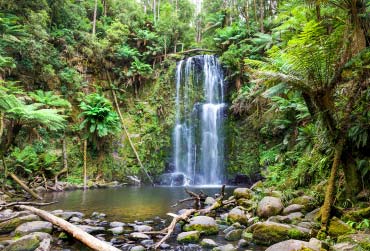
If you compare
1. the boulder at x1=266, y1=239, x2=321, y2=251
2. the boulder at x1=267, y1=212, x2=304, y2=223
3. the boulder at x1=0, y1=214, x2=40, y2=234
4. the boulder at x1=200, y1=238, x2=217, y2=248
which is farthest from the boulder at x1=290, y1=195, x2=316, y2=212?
the boulder at x1=0, y1=214, x2=40, y2=234

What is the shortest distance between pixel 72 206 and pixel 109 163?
7.56 meters

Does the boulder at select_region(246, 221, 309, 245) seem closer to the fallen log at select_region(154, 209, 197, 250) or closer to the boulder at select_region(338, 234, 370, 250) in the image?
the boulder at select_region(338, 234, 370, 250)

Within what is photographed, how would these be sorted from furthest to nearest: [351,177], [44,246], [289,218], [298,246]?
[289,218] → [351,177] → [44,246] → [298,246]

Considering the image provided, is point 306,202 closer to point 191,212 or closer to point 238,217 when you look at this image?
point 238,217

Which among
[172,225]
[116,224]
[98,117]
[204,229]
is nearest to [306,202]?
[204,229]

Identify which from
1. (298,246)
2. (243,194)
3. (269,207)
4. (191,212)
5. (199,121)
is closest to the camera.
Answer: (298,246)

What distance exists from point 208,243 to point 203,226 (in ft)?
2.55

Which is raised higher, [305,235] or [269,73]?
[269,73]

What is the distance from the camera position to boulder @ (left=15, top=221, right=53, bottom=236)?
17.9ft

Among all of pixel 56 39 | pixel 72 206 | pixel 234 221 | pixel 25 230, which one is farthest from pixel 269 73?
pixel 56 39

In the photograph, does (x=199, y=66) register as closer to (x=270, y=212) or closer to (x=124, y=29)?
(x=124, y=29)

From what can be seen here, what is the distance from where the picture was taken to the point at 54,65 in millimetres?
15680

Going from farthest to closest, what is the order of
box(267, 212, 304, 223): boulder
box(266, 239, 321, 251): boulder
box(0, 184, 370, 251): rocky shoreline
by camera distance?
box(267, 212, 304, 223): boulder < box(0, 184, 370, 251): rocky shoreline < box(266, 239, 321, 251): boulder

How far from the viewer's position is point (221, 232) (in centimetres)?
586
